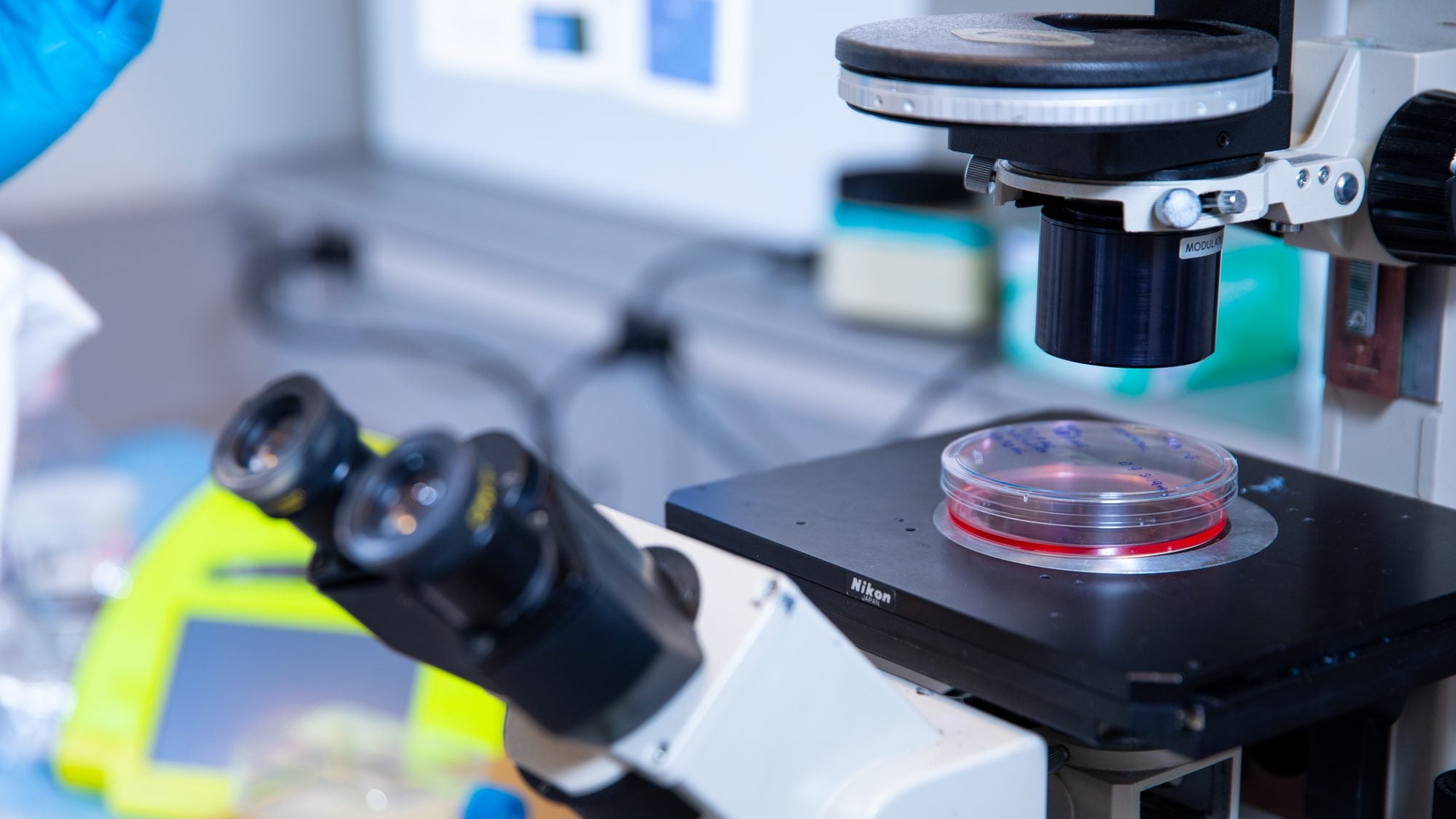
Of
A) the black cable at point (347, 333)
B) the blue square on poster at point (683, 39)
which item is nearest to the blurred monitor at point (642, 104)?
the blue square on poster at point (683, 39)

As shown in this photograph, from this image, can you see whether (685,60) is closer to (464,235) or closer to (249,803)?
(464,235)

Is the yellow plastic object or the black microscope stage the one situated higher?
the black microscope stage

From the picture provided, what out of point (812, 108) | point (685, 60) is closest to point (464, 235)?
point (685, 60)

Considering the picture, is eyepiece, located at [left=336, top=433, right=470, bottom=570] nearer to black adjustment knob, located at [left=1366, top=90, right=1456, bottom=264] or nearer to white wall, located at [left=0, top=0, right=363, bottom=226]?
black adjustment knob, located at [left=1366, top=90, right=1456, bottom=264]

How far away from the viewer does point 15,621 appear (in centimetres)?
150

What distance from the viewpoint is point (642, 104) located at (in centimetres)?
213

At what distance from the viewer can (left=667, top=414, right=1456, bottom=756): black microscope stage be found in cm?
60

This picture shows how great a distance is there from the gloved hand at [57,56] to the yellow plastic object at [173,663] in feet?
1.24

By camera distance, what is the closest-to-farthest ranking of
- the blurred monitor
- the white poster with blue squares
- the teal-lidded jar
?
the teal-lidded jar, the blurred monitor, the white poster with blue squares

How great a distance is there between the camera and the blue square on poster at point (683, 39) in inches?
78.4

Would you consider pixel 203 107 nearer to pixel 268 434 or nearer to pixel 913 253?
pixel 913 253

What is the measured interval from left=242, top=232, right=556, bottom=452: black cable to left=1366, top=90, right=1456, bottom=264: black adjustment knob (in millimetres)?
1465

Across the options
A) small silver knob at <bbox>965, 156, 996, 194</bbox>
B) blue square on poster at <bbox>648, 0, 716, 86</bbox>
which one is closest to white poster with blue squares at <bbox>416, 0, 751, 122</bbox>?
blue square on poster at <bbox>648, 0, 716, 86</bbox>

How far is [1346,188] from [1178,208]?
130mm
